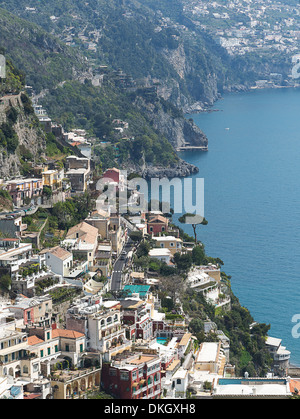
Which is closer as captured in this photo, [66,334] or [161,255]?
[66,334]

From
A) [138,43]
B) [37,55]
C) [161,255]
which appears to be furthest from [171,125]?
[161,255]

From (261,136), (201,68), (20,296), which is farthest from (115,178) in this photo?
(201,68)

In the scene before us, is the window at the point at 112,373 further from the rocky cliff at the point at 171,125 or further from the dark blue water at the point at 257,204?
the rocky cliff at the point at 171,125

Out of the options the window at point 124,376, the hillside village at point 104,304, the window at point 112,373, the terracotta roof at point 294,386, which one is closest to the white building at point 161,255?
the hillside village at point 104,304

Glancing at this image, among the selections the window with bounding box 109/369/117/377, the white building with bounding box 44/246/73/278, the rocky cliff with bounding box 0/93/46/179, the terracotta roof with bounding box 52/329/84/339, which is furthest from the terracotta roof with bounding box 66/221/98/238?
the window with bounding box 109/369/117/377

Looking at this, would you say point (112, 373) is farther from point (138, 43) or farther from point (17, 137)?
point (138, 43)
